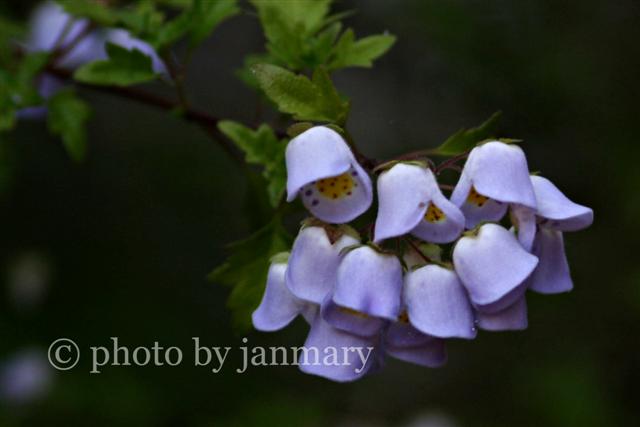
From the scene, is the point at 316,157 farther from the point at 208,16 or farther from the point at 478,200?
the point at 208,16

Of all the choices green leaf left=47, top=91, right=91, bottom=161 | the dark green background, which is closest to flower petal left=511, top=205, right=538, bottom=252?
green leaf left=47, top=91, right=91, bottom=161

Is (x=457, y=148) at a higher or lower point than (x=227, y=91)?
higher

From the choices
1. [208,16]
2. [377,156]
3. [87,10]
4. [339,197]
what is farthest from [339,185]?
[377,156]

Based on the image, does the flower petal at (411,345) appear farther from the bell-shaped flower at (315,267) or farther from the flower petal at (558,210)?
the flower petal at (558,210)

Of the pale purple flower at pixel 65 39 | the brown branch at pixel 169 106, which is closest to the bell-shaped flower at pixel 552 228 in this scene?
the brown branch at pixel 169 106

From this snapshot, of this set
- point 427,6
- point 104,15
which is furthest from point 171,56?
point 427,6

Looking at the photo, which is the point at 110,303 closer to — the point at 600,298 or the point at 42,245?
the point at 42,245

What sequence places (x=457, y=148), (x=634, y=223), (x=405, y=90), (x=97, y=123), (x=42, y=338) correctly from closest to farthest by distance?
1. (x=457, y=148)
2. (x=634, y=223)
3. (x=42, y=338)
4. (x=405, y=90)
5. (x=97, y=123)
